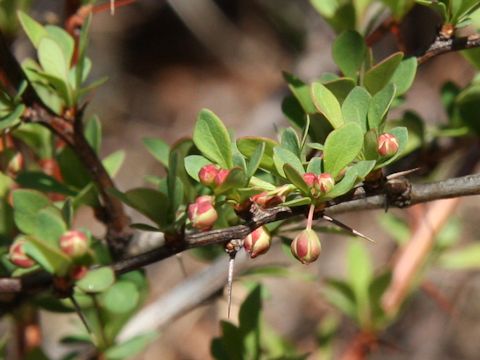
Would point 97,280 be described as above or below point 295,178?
below

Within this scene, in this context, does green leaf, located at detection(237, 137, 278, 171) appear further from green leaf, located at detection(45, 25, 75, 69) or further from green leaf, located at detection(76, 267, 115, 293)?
green leaf, located at detection(45, 25, 75, 69)

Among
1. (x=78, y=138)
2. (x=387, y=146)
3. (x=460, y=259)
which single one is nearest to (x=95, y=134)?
(x=78, y=138)

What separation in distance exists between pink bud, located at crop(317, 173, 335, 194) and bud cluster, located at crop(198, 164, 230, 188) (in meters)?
0.08

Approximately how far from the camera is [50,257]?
710 mm

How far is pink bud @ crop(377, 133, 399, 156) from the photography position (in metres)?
0.69

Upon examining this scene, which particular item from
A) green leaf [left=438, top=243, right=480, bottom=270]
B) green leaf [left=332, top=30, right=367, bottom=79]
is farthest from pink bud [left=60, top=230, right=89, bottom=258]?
green leaf [left=438, top=243, right=480, bottom=270]

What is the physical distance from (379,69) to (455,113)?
0.28 metres

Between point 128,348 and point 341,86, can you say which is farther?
point 128,348

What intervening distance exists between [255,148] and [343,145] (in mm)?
80

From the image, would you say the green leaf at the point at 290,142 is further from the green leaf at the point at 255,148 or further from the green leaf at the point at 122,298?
the green leaf at the point at 122,298

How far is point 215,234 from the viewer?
740 millimetres

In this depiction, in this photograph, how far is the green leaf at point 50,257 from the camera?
2.27 ft

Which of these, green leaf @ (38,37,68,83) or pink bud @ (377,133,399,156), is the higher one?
green leaf @ (38,37,68,83)

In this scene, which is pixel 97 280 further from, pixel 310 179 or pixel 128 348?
pixel 128 348
